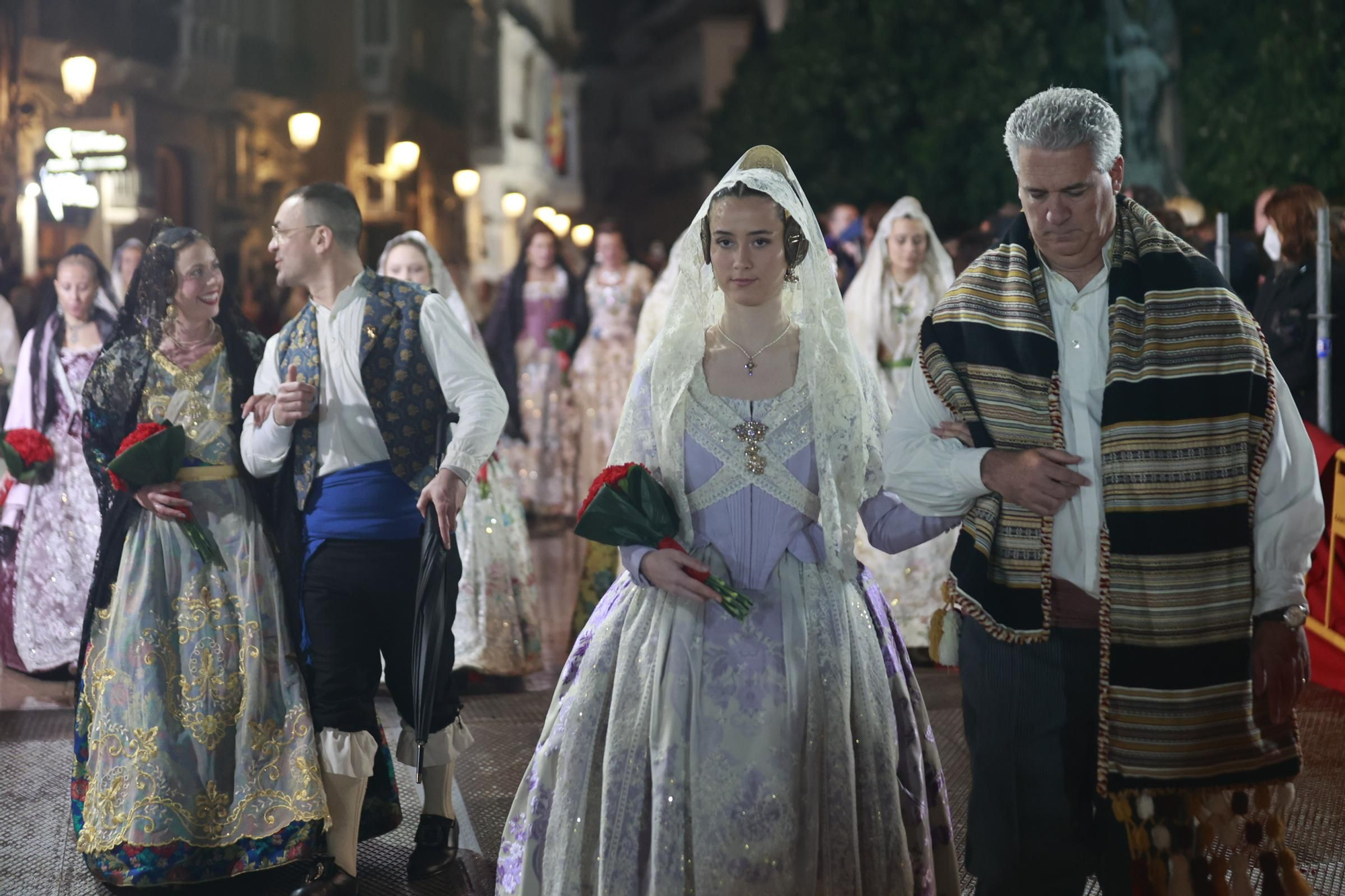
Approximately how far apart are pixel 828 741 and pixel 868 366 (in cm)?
90

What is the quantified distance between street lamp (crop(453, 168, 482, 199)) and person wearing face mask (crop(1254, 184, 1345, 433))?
10873mm

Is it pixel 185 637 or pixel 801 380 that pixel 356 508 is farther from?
pixel 801 380

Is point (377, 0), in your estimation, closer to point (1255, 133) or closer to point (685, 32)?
point (685, 32)

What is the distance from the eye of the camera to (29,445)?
18.2ft

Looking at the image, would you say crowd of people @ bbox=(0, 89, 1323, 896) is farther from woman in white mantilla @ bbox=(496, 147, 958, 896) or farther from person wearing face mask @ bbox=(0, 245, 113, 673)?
person wearing face mask @ bbox=(0, 245, 113, 673)

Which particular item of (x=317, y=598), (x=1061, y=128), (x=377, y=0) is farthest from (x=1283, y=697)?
Result: (x=377, y=0)

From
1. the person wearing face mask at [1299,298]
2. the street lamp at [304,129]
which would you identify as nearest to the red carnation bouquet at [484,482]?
the person wearing face mask at [1299,298]

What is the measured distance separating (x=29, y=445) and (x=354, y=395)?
2.08 m

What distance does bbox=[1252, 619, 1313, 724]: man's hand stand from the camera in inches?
111

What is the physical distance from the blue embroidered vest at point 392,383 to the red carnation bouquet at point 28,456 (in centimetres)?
186

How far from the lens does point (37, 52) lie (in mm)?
13016

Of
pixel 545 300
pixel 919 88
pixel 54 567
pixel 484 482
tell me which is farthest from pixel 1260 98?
pixel 54 567

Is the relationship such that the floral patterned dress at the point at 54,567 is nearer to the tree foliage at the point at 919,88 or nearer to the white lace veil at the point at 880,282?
the white lace veil at the point at 880,282

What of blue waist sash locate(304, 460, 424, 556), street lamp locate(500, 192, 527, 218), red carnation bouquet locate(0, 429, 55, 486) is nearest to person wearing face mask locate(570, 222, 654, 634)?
street lamp locate(500, 192, 527, 218)
